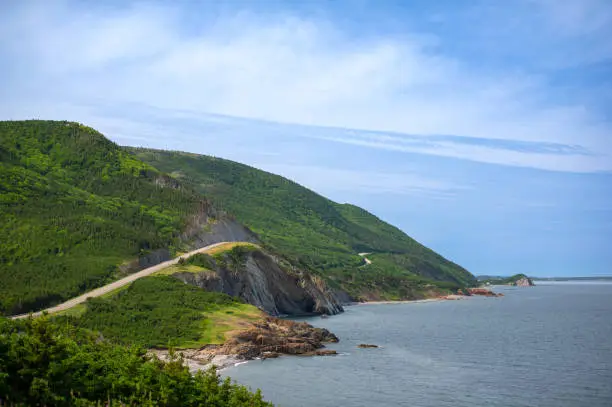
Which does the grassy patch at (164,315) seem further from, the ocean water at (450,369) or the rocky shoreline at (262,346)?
the ocean water at (450,369)

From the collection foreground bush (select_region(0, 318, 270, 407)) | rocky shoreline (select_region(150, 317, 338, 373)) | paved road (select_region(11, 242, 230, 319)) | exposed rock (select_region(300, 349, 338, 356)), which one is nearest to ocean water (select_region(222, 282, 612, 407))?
exposed rock (select_region(300, 349, 338, 356))

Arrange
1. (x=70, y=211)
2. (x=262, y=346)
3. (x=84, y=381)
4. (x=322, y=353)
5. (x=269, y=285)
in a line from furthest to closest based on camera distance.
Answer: (x=269, y=285)
(x=70, y=211)
(x=322, y=353)
(x=262, y=346)
(x=84, y=381)

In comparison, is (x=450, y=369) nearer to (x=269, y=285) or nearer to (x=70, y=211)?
(x=269, y=285)

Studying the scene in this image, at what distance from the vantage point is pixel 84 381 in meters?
40.9

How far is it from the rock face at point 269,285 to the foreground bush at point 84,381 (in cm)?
7537

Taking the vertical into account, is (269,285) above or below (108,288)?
above

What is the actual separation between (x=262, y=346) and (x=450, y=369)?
2500 cm

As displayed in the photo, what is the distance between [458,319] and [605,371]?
76.6 m

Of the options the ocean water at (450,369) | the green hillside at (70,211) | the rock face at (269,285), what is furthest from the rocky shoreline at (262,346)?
the green hillside at (70,211)

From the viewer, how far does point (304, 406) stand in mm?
58406

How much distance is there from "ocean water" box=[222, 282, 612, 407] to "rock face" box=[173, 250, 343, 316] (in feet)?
60.3

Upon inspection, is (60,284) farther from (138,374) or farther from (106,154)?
(106,154)

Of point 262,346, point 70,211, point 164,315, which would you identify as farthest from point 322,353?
point 70,211

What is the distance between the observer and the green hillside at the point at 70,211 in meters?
105
